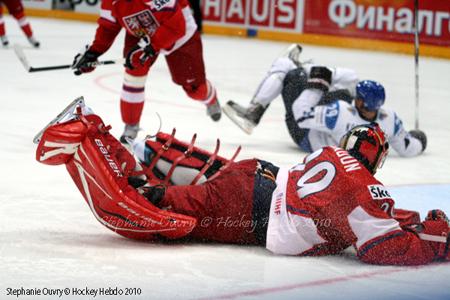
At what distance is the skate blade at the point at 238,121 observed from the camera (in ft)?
16.7

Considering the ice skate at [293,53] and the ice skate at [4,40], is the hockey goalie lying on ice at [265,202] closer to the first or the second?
the ice skate at [293,53]

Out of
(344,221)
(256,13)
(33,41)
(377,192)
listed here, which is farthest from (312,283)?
(256,13)

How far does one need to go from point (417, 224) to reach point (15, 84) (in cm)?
432

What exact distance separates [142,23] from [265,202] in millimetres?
1877

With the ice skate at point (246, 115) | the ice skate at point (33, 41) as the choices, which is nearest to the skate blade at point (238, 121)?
the ice skate at point (246, 115)

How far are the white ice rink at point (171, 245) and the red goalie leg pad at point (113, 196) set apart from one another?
8 cm

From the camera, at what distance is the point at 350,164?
2.78 metres

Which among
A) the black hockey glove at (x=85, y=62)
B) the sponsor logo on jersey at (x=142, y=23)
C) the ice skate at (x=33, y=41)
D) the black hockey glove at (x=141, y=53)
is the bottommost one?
the ice skate at (x=33, y=41)

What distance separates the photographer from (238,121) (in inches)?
202

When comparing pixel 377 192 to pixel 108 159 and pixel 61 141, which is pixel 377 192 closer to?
pixel 108 159

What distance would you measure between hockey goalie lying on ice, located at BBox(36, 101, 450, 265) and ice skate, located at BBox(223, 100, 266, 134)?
83.9 inches

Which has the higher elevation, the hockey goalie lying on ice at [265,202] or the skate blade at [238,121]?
the hockey goalie lying on ice at [265,202]

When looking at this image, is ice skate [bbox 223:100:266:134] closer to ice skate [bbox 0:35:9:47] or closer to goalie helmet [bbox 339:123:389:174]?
goalie helmet [bbox 339:123:389:174]

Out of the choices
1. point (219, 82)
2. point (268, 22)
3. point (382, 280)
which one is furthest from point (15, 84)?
point (268, 22)
